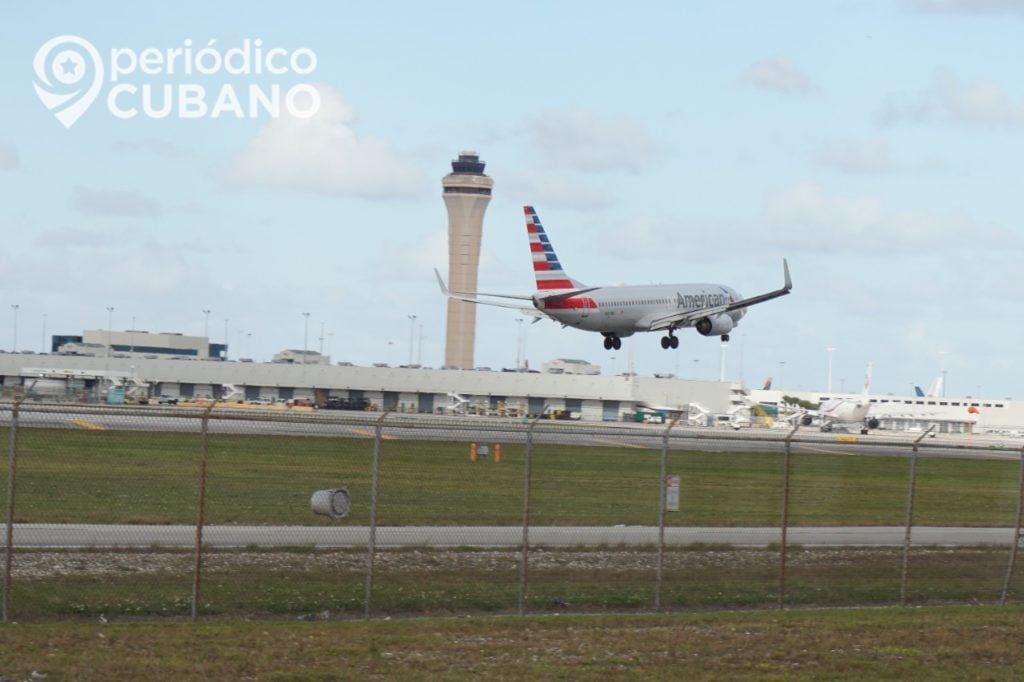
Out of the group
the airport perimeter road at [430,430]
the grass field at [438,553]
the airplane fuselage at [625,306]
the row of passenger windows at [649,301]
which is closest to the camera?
the airport perimeter road at [430,430]

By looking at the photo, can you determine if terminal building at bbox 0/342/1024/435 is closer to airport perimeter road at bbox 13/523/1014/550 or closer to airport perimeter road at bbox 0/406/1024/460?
airport perimeter road at bbox 0/406/1024/460

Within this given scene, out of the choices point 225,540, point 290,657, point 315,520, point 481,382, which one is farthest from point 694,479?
point 481,382

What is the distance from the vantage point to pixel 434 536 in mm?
28312

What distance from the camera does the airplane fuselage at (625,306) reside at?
73312 millimetres

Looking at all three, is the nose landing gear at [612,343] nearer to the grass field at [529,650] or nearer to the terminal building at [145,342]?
the grass field at [529,650]

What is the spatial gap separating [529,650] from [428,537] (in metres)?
10.2

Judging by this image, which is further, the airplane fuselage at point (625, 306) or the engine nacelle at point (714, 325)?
the airplane fuselage at point (625, 306)

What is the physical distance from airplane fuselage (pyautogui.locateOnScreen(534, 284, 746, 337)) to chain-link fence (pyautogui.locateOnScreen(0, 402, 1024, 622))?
3027 cm

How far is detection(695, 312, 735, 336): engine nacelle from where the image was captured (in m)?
72.2

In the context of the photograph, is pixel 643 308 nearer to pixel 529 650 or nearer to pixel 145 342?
pixel 529 650

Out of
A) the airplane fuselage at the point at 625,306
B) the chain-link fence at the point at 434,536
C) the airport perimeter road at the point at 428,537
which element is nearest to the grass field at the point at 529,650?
the chain-link fence at the point at 434,536

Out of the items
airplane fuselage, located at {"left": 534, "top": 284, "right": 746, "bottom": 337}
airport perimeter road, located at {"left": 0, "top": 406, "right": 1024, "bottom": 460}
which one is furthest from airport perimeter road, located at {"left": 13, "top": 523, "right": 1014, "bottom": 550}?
airplane fuselage, located at {"left": 534, "top": 284, "right": 746, "bottom": 337}

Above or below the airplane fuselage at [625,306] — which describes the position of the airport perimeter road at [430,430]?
below

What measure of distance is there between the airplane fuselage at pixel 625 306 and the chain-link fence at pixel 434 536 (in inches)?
1192
